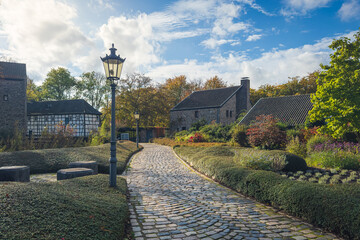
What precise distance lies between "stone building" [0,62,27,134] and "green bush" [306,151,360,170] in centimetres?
2737

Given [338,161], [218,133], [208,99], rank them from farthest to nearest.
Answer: [208,99] < [218,133] < [338,161]

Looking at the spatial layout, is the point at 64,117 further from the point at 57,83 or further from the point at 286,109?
the point at 286,109

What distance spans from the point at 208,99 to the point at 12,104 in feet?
77.0

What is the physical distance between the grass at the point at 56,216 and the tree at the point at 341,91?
32.8 ft

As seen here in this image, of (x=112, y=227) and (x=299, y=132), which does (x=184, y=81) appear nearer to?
(x=299, y=132)

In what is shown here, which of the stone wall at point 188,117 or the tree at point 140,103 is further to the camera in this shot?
the tree at point 140,103

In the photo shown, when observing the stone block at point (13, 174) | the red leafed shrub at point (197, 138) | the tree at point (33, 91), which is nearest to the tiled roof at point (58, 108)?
the tree at point (33, 91)

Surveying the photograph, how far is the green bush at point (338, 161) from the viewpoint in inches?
343

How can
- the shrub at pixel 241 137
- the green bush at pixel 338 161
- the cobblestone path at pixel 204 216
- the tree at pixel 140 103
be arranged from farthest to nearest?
the tree at pixel 140 103 < the shrub at pixel 241 137 < the green bush at pixel 338 161 < the cobblestone path at pixel 204 216

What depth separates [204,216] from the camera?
195 inches

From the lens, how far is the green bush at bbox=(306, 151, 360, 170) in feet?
28.6

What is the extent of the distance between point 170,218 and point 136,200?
1594mm

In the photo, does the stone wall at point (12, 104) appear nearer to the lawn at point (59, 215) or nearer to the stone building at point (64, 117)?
the stone building at point (64, 117)

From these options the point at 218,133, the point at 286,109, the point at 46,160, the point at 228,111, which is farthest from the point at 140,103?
the point at 46,160
